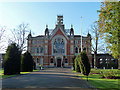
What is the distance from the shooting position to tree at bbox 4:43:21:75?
21516 millimetres

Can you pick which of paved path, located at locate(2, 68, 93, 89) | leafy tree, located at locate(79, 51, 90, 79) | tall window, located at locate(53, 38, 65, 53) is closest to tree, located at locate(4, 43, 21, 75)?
paved path, located at locate(2, 68, 93, 89)

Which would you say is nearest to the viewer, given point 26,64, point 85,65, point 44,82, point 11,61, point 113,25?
point 44,82

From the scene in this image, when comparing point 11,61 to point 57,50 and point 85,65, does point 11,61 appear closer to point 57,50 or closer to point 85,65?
point 85,65

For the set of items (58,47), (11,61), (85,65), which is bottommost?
(85,65)

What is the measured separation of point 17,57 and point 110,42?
1610 cm

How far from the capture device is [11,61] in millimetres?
22172

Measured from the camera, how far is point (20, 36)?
132 ft

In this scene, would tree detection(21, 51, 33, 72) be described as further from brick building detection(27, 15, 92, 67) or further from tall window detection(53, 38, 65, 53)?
tall window detection(53, 38, 65, 53)

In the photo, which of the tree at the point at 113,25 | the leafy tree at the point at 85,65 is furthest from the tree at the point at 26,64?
the tree at the point at 113,25

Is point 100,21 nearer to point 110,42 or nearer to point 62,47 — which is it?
point 110,42

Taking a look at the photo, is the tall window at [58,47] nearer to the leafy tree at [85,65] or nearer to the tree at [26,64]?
the tree at [26,64]

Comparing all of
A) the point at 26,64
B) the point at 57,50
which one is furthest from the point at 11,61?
the point at 57,50

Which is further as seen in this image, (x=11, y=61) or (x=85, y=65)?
(x=11, y=61)

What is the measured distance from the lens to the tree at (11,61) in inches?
847
